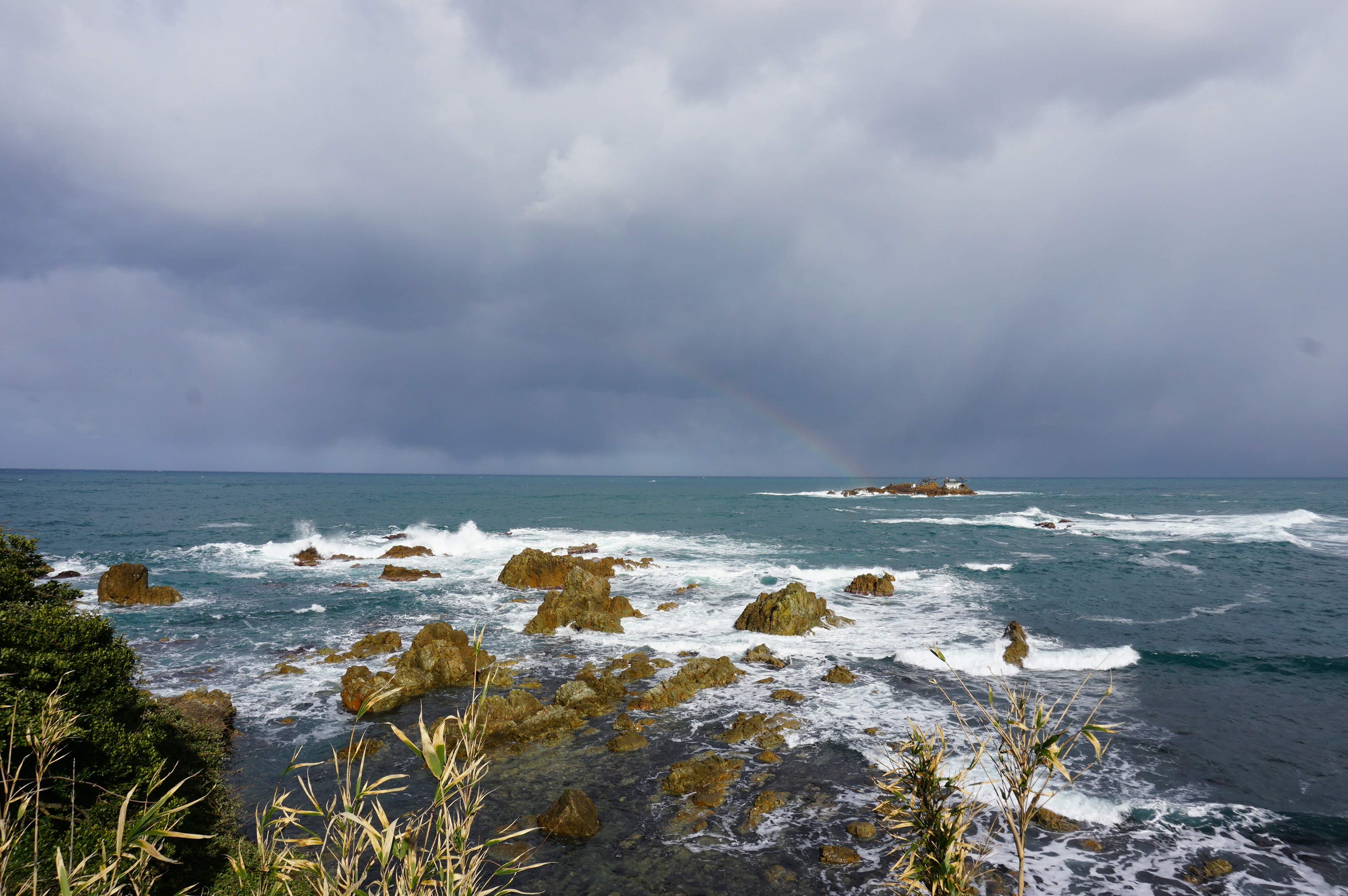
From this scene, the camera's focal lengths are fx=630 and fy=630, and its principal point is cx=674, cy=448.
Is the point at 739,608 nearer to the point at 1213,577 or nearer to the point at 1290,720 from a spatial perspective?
the point at 1290,720

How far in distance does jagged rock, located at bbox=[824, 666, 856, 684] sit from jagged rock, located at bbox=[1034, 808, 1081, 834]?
7.69m

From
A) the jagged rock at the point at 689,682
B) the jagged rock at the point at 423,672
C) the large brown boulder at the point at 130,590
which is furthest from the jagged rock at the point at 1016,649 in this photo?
the large brown boulder at the point at 130,590

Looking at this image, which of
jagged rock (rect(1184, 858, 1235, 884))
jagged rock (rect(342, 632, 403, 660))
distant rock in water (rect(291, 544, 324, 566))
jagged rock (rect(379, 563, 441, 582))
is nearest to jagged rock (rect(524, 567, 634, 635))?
jagged rock (rect(342, 632, 403, 660))

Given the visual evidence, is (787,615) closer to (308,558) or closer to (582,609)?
(582,609)

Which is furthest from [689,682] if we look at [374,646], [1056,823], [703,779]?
[374,646]

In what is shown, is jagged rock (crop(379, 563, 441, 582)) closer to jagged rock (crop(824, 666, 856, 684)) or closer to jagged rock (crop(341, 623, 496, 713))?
jagged rock (crop(341, 623, 496, 713))

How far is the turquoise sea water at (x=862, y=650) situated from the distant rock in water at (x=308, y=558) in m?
1.85

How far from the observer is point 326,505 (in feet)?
300

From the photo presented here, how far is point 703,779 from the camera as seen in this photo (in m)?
13.9

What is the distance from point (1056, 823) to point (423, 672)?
17.7 metres

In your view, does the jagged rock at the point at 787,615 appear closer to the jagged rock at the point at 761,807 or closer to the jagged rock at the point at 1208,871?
the jagged rock at the point at 761,807

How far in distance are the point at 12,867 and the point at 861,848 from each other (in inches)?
463

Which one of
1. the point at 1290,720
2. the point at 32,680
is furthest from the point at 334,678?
the point at 1290,720

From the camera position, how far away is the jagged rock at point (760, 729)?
1587cm
